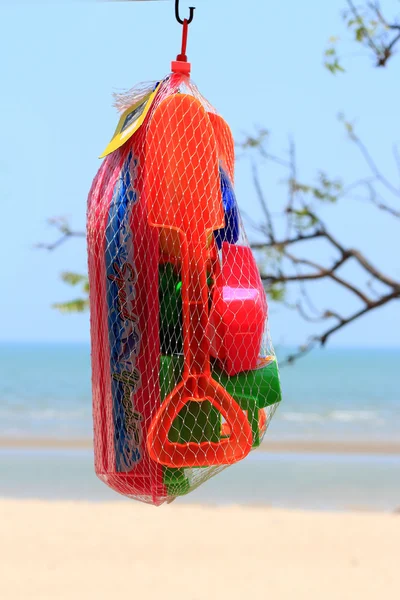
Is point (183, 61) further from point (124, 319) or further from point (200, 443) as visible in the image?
point (200, 443)

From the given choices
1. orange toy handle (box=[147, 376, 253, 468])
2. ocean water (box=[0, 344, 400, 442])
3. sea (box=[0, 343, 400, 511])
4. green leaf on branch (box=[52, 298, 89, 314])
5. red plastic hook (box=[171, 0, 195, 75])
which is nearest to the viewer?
orange toy handle (box=[147, 376, 253, 468])

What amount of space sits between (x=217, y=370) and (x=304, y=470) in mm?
9158

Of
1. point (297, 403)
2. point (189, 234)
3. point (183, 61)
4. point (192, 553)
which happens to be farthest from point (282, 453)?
point (189, 234)

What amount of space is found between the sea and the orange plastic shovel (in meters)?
2.63

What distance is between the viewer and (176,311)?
5.51 feet

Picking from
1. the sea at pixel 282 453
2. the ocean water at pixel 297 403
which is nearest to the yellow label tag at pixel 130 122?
the sea at pixel 282 453

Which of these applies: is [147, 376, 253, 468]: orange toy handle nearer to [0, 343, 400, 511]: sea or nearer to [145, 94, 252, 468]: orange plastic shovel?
[145, 94, 252, 468]: orange plastic shovel

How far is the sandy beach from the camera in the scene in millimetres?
5215

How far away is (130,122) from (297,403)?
1947 centimetres

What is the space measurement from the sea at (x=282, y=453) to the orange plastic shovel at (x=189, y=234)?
2.63 metres

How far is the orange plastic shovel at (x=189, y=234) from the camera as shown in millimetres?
1639

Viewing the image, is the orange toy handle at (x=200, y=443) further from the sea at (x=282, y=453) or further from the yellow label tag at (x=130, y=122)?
the sea at (x=282, y=453)

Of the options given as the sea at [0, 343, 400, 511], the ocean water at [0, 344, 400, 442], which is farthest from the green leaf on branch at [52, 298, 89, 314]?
the ocean water at [0, 344, 400, 442]

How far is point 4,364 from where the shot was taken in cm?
3559
